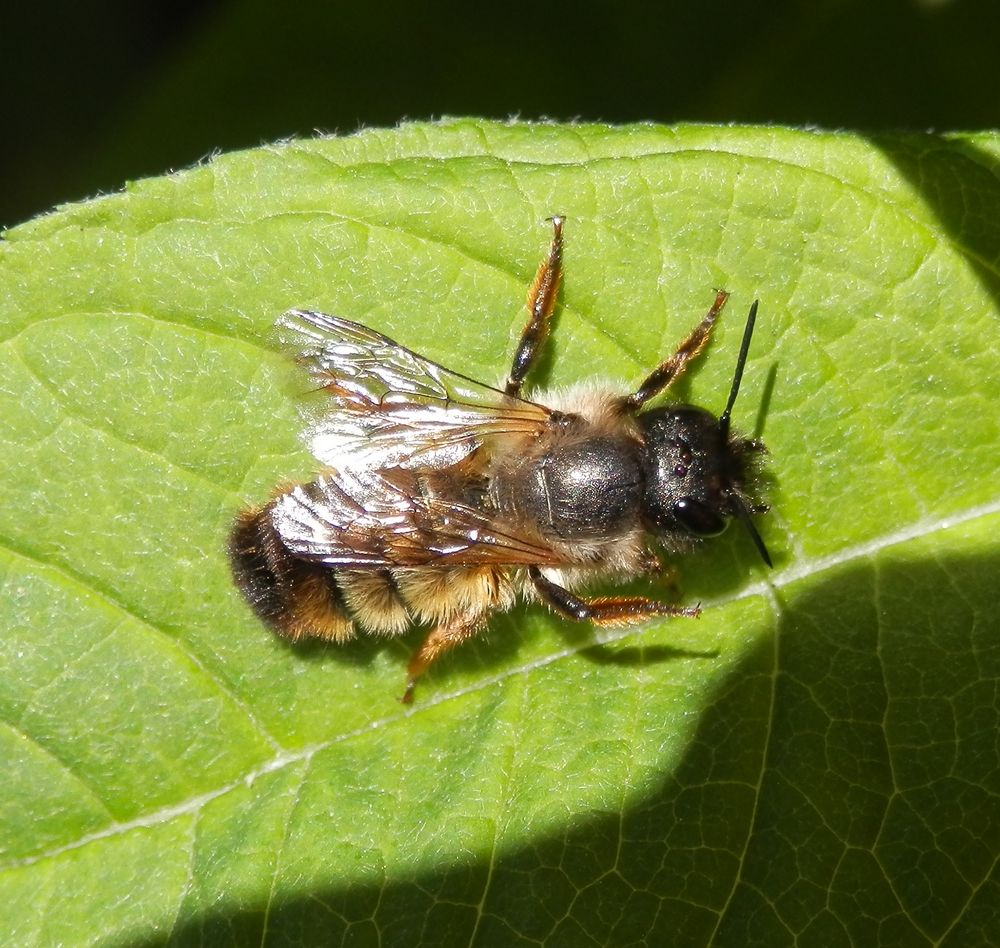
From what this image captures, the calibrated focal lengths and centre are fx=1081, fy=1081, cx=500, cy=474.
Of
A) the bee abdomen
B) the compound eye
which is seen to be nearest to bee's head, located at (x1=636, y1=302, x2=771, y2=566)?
the compound eye

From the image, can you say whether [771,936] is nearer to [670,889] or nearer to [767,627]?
[670,889]

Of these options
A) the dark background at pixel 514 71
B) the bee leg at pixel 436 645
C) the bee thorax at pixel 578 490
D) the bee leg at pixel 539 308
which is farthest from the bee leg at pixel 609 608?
the dark background at pixel 514 71

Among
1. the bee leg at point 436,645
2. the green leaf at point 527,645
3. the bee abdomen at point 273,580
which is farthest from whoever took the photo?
the bee leg at point 436,645

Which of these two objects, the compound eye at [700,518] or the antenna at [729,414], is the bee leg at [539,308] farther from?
the compound eye at [700,518]

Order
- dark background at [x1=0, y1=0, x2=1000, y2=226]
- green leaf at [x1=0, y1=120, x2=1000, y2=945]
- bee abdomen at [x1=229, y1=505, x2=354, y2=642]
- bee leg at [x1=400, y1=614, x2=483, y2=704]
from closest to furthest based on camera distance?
green leaf at [x1=0, y1=120, x2=1000, y2=945] → bee abdomen at [x1=229, y1=505, x2=354, y2=642] → bee leg at [x1=400, y1=614, x2=483, y2=704] → dark background at [x1=0, y1=0, x2=1000, y2=226]

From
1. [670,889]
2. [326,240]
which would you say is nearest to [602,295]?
[326,240]

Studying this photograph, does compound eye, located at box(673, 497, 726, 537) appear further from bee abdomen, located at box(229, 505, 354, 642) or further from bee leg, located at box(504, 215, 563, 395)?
bee abdomen, located at box(229, 505, 354, 642)

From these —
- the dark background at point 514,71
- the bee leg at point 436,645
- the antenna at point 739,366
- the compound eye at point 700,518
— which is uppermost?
the dark background at point 514,71
